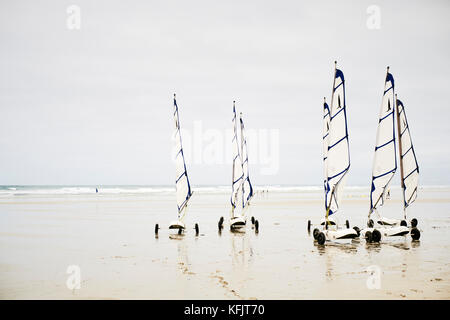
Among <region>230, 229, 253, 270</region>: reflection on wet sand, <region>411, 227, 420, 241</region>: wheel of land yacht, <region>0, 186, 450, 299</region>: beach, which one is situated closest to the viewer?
<region>0, 186, 450, 299</region>: beach

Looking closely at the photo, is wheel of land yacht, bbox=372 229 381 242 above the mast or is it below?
below

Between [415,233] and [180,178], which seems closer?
[415,233]

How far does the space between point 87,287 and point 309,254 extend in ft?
26.9

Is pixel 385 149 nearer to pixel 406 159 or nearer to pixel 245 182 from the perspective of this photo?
pixel 406 159

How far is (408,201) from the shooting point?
19656 mm

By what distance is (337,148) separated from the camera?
1580cm

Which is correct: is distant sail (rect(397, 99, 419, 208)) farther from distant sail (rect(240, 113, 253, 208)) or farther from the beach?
distant sail (rect(240, 113, 253, 208))

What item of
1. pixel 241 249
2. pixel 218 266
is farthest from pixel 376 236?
pixel 218 266

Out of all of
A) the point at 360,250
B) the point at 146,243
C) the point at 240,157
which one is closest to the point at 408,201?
the point at 360,250

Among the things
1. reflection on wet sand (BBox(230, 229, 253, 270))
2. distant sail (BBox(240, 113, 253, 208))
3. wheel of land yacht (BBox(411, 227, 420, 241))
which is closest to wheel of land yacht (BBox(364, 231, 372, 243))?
wheel of land yacht (BBox(411, 227, 420, 241))

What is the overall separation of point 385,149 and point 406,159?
365 cm

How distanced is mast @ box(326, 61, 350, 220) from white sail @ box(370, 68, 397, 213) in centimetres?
241

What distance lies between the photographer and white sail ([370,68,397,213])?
16797mm
